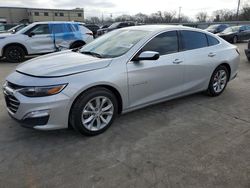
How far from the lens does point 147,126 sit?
→ 399 centimetres

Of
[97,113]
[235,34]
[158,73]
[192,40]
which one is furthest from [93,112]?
[235,34]

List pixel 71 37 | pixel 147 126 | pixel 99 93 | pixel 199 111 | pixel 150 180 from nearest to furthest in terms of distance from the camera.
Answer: pixel 150 180
pixel 99 93
pixel 147 126
pixel 199 111
pixel 71 37

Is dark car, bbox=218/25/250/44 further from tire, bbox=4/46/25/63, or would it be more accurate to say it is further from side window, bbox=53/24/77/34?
tire, bbox=4/46/25/63

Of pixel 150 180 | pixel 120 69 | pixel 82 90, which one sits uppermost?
pixel 120 69

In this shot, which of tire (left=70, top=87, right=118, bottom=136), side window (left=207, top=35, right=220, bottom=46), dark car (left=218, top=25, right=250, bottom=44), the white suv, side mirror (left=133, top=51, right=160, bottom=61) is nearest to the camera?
tire (left=70, top=87, right=118, bottom=136)

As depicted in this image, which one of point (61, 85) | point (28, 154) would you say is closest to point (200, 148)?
point (61, 85)

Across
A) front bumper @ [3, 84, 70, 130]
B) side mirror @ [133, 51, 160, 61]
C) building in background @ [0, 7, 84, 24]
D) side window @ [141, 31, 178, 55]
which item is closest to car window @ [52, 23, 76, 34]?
side window @ [141, 31, 178, 55]

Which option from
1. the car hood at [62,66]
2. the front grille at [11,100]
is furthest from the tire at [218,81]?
the front grille at [11,100]

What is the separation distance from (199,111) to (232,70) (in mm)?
1642

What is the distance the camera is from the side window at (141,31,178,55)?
13.4 ft

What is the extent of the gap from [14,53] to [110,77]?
8006 millimetres

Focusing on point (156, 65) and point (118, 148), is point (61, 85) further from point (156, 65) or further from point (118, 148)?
point (156, 65)

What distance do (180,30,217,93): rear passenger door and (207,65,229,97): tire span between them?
21cm

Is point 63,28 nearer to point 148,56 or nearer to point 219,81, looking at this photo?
point 219,81
